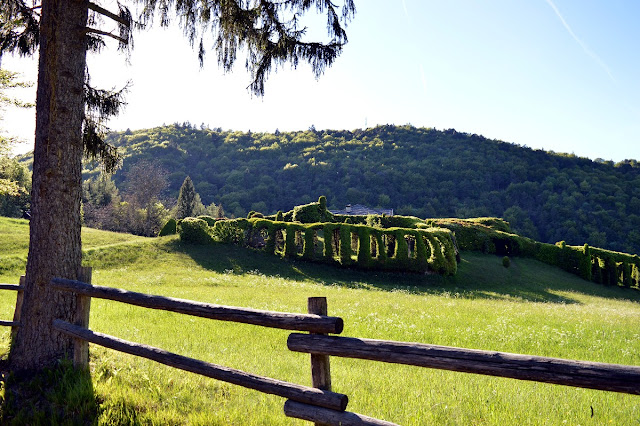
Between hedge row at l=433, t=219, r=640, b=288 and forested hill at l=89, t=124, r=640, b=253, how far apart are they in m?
35.3

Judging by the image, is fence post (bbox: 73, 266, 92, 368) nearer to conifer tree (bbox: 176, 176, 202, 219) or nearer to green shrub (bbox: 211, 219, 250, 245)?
green shrub (bbox: 211, 219, 250, 245)

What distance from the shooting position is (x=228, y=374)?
4.23 meters

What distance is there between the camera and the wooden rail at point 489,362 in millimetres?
2510

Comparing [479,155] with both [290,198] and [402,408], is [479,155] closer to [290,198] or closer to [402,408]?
[290,198]

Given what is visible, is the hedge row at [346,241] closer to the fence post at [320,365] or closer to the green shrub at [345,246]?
the green shrub at [345,246]

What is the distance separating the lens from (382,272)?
99.1 ft

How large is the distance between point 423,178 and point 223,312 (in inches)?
3502

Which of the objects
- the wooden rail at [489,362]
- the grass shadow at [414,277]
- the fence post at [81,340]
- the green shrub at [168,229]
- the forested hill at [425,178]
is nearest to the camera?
the wooden rail at [489,362]

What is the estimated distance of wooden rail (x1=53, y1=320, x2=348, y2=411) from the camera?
11.9 feet

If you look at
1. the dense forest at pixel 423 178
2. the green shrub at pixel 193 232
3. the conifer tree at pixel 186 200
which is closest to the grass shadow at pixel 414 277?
the green shrub at pixel 193 232

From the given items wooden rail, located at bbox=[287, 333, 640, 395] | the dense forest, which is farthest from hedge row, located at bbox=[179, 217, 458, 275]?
the dense forest

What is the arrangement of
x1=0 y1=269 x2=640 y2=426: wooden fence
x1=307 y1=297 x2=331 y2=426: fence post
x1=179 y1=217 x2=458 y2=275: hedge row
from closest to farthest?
1. x1=0 y1=269 x2=640 y2=426: wooden fence
2. x1=307 y1=297 x2=331 y2=426: fence post
3. x1=179 y1=217 x2=458 y2=275: hedge row

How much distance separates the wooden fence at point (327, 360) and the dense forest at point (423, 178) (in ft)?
259

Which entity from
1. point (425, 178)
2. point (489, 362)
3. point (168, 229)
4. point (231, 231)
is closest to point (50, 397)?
point (489, 362)
